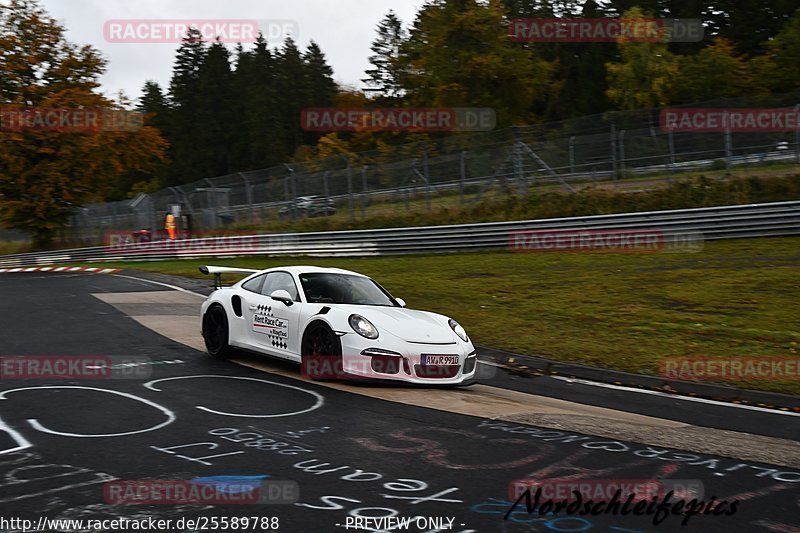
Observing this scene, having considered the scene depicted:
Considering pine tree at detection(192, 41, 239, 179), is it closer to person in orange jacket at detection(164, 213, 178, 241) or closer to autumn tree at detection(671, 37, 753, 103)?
autumn tree at detection(671, 37, 753, 103)

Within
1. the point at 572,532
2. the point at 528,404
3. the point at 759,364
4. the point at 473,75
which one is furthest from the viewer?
the point at 473,75

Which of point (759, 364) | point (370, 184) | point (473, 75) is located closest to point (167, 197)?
point (370, 184)

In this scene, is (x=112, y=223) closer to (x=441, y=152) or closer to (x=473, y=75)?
(x=441, y=152)

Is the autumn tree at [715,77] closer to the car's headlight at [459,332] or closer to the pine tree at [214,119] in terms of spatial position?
the car's headlight at [459,332]

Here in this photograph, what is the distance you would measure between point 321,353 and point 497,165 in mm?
17420

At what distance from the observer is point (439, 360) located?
9.10m

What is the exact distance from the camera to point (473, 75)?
57.1 m

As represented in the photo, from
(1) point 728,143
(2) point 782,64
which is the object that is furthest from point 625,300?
(2) point 782,64

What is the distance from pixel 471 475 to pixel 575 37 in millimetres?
67138

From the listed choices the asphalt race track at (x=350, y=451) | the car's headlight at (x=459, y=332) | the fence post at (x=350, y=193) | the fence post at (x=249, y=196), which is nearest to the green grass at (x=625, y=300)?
the car's headlight at (x=459, y=332)

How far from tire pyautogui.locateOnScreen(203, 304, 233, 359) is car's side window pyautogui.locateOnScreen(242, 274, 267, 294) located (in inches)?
17.9

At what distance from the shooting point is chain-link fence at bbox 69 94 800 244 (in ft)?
74.4

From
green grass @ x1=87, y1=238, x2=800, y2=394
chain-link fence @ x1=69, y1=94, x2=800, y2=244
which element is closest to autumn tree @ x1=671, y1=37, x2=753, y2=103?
chain-link fence @ x1=69, y1=94, x2=800, y2=244

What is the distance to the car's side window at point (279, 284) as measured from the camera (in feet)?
33.5
